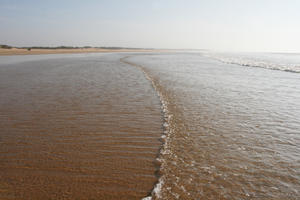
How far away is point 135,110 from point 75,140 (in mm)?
2772

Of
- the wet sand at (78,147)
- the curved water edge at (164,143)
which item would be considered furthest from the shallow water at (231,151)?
the wet sand at (78,147)

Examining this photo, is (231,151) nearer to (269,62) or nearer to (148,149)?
(148,149)

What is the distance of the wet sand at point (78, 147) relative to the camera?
3094 mm

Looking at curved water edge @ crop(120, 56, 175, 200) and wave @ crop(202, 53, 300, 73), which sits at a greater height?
wave @ crop(202, 53, 300, 73)

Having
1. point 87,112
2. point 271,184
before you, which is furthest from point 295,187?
point 87,112

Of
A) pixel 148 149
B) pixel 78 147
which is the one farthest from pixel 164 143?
pixel 78 147

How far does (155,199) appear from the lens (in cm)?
288

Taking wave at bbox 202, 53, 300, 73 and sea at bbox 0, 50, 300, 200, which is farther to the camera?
wave at bbox 202, 53, 300, 73

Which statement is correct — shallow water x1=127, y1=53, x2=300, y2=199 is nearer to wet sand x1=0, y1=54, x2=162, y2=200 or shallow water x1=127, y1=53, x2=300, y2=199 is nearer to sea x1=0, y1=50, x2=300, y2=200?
sea x1=0, y1=50, x2=300, y2=200

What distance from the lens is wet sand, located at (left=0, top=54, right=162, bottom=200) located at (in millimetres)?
3094

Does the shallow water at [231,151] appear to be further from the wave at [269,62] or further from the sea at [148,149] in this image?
the wave at [269,62]

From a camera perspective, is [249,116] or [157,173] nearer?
[157,173]

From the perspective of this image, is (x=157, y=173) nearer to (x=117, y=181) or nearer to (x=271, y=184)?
(x=117, y=181)

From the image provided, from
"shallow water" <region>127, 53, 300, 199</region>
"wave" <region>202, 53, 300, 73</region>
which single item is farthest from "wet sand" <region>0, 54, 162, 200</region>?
"wave" <region>202, 53, 300, 73</region>
